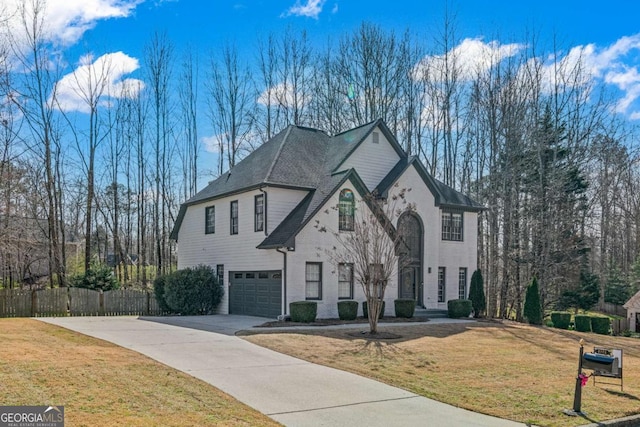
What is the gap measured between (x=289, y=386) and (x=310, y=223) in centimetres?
1241

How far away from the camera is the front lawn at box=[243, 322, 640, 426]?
9680 mm

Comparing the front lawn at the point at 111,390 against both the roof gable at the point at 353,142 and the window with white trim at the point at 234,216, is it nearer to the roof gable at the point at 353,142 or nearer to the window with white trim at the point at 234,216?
the window with white trim at the point at 234,216

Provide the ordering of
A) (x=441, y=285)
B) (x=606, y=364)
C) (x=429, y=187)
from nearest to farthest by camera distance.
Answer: (x=606, y=364) → (x=429, y=187) → (x=441, y=285)

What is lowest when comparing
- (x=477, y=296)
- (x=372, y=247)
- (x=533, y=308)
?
(x=533, y=308)

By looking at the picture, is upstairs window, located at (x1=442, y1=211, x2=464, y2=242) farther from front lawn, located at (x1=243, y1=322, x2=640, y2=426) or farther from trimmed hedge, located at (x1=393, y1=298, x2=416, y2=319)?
front lawn, located at (x1=243, y1=322, x2=640, y2=426)

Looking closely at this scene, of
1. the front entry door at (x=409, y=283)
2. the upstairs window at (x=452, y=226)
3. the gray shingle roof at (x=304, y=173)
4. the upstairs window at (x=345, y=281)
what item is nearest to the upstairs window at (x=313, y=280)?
the upstairs window at (x=345, y=281)

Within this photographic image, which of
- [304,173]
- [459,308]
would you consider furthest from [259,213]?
[459,308]

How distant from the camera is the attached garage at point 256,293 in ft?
74.7

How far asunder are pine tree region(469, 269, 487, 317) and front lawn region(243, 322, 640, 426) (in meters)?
5.41

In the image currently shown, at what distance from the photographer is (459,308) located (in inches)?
1000

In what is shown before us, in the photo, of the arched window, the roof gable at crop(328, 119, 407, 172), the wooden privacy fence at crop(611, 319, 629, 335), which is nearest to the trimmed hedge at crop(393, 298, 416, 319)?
the arched window

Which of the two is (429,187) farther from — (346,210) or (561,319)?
(561,319)

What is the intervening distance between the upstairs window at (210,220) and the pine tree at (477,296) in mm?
12729

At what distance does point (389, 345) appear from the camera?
16.0m
